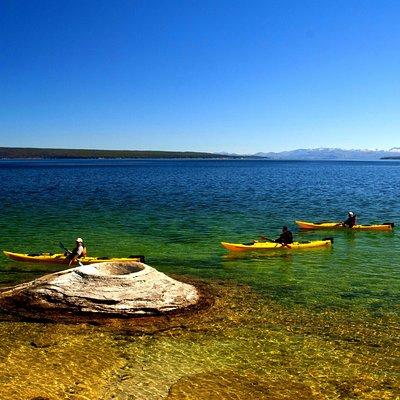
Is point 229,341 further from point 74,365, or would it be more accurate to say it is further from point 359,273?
point 359,273

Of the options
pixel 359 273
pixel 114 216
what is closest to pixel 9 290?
pixel 359 273

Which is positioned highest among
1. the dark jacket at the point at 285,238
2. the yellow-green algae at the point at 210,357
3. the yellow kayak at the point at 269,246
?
the dark jacket at the point at 285,238

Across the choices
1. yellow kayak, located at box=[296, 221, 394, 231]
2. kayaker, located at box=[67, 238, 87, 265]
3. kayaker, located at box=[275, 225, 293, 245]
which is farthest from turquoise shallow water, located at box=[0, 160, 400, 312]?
kayaker, located at box=[67, 238, 87, 265]

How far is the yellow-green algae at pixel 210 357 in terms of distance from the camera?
39.7 feet

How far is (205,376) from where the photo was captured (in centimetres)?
1291

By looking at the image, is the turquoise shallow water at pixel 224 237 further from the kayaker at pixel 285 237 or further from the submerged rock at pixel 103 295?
the submerged rock at pixel 103 295

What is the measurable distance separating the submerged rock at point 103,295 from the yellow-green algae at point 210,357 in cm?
77

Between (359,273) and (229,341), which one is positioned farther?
(359,273)

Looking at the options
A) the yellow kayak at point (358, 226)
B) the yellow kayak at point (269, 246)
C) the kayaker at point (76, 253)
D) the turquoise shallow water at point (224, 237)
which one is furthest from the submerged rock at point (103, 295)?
the yellow kayak at point (358, 226)

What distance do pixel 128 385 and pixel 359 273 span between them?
56.1ft

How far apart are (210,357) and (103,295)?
Result: 18.2ft

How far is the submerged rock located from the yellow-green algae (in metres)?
0.77

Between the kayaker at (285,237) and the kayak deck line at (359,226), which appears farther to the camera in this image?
the kayak deck line at (359,226)

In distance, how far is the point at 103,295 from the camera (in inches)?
693
